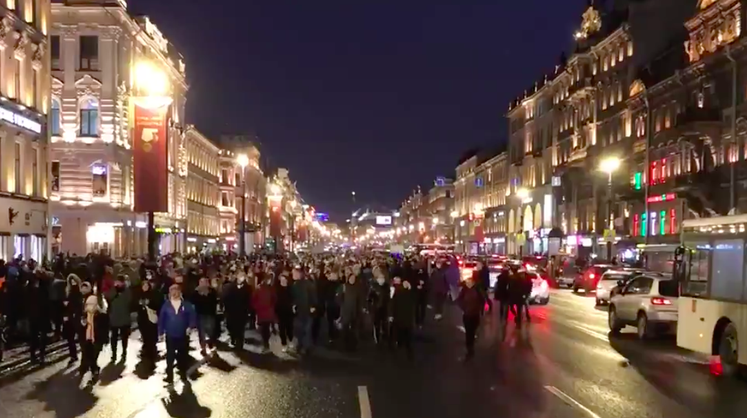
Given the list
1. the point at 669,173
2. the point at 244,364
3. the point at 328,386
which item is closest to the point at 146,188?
the point at 244,364

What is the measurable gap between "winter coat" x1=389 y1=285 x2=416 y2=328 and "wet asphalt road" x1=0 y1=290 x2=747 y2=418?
719mm

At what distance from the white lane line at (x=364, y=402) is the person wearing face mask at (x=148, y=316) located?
19.1 feet

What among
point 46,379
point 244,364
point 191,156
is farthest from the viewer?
point 191,156

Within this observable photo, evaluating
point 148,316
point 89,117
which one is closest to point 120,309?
point 148,316

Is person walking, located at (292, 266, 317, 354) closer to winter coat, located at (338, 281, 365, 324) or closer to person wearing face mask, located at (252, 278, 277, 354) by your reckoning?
person wearing face mask, located at (252, 278, 277, 354)

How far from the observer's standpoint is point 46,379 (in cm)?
1645

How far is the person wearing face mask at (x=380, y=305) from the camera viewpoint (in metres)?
22.1

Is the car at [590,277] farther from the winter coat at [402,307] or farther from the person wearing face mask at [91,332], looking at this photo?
the person wearing face mask at [91,332]

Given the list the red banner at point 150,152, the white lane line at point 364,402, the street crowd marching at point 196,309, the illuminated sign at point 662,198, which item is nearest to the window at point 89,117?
the red banner at point 150,152

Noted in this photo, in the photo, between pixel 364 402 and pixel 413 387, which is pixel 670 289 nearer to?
pixel 413 387

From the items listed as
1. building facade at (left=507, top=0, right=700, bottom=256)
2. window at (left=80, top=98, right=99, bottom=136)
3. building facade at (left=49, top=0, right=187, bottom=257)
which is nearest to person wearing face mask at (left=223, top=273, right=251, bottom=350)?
building facade at (left=49, top=0, right=187, bottom=257)

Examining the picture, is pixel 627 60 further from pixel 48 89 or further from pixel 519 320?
pixel 519 320

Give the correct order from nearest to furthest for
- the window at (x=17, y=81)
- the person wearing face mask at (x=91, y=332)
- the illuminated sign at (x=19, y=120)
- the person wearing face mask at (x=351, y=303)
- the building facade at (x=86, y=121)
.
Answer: the person wearing face mask at (x=91, y=332) < the person wearing face mask at (x=351, y=303) < the illuminated sign at (x=19, y=120) < the window at (x=17, y=81) < the building facade at (x=86, y=121)

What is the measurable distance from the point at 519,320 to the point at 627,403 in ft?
44.5
